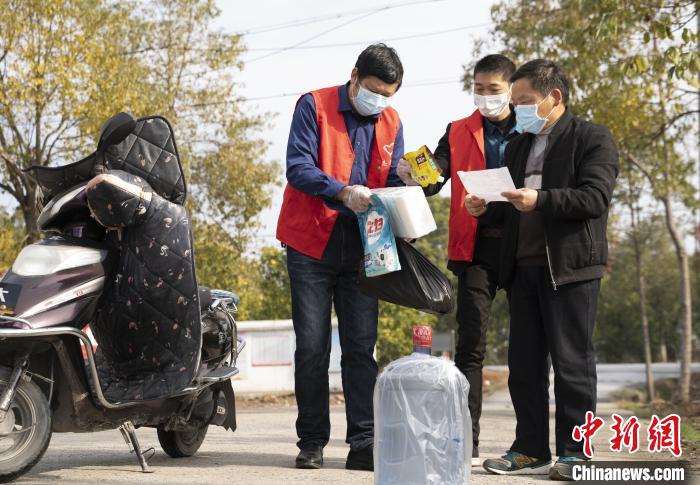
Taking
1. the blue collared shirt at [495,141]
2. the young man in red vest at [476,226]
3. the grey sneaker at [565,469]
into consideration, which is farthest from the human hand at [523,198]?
the grey sneaker at [565,469]

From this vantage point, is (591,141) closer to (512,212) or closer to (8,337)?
(512,212)

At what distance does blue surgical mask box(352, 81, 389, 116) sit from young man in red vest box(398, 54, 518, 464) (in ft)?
1.15

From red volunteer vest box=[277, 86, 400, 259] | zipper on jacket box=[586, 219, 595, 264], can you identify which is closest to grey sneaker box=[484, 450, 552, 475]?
zipper on jacket box=[586, 219, 595, 264]

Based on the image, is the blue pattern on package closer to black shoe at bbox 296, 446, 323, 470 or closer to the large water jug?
the large water jug

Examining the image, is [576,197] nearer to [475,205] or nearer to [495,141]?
[475,205]

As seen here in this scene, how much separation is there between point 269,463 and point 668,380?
23711mm

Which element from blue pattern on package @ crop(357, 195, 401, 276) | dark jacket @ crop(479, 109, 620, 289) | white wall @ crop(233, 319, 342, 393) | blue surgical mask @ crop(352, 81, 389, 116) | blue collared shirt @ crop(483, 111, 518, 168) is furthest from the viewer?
white wall @ crop(233, 319, 342, 393)

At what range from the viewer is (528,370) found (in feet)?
17.9

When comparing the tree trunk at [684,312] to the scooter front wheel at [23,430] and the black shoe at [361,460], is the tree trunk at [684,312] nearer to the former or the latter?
the black shoe at [361,460]

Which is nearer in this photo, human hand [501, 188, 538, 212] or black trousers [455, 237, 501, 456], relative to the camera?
human hand [501, 188, 538, 212]

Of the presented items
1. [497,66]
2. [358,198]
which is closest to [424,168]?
[358,198]

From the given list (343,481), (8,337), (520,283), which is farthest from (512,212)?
(8,337)

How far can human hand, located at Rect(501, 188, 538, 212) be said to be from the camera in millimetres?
4918

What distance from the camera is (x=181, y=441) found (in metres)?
6.19
